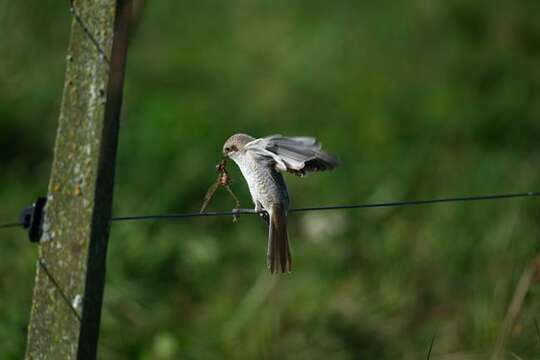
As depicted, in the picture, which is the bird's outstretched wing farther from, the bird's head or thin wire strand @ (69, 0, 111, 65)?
thin wire strand @ (69, 0, 111, 65)

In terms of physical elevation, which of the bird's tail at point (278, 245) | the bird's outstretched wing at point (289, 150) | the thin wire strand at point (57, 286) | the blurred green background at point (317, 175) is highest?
the blurred green background at point (317, 175)

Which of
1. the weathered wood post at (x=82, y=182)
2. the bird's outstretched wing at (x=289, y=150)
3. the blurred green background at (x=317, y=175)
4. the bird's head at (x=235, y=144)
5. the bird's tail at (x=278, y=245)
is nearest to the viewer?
the weathered wood post at (x=82, y=182)

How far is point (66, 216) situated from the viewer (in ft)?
8.24

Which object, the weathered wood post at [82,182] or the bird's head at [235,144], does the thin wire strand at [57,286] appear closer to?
the weathered wood post at [82,182]

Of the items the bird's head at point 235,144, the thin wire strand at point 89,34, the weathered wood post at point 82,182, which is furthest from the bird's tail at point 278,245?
the thin wire strand at point 89,34

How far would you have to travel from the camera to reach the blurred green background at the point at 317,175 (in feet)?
17.8

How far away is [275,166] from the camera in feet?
10.7

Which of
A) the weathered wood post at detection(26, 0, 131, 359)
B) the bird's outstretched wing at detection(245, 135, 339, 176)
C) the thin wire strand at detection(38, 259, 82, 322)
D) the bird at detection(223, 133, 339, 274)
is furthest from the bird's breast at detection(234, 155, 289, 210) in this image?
the thin wire strand at detection(38, 259, 82, 322)

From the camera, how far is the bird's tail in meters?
3.35

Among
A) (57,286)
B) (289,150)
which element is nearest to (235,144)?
(289,150)

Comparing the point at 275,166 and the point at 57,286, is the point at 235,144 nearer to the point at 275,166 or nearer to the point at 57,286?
the point at 275,166

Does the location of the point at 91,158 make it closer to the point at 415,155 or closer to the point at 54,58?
the point at 415,155

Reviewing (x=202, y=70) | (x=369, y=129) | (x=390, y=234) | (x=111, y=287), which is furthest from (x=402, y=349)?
(x=202, y=70)

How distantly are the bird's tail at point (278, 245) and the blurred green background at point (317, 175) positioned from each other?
1.30 meters
